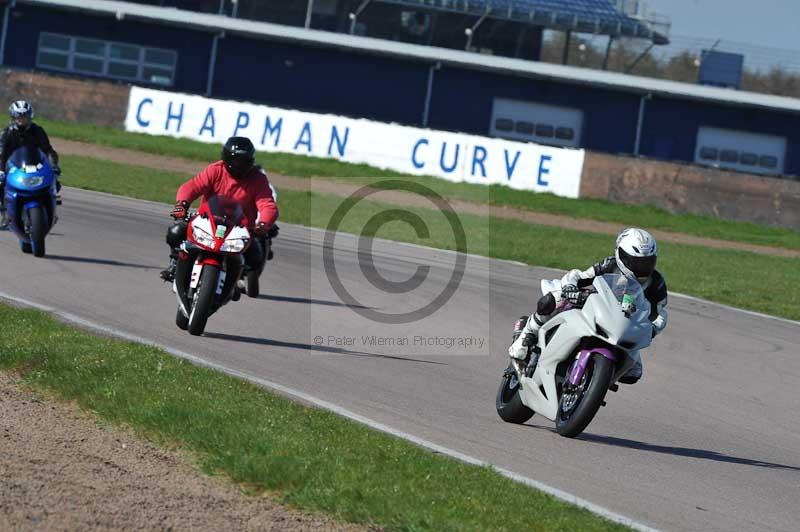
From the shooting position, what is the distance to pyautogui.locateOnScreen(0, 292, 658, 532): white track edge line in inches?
257

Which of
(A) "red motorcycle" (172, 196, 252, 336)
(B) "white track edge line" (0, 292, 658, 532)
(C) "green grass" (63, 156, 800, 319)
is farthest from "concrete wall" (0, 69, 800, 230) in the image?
(B) "white track edge line" (0, 292, 658, 532)

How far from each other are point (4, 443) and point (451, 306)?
859cm

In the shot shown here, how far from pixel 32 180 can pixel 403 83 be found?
30.7 metres

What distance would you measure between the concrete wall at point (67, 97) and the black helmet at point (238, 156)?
869 inches

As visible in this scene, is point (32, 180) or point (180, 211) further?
point (32, 180)

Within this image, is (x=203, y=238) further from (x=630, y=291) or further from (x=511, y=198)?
(x=511, y=198)

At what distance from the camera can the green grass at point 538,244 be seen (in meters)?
20.0

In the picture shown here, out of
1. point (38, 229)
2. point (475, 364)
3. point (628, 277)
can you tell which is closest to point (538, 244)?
point (38, 229)

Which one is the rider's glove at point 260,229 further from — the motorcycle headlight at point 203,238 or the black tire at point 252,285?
the black tire at point 252,285

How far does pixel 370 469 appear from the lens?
6.62 m

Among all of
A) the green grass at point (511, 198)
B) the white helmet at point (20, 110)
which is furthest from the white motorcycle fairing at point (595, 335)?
the green grass at point (511, 198)

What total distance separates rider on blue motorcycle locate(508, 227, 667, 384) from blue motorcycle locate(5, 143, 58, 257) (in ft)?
24.0

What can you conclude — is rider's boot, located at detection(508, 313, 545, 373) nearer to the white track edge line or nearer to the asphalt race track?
the asphalt race track

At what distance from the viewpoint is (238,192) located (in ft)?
37.6
